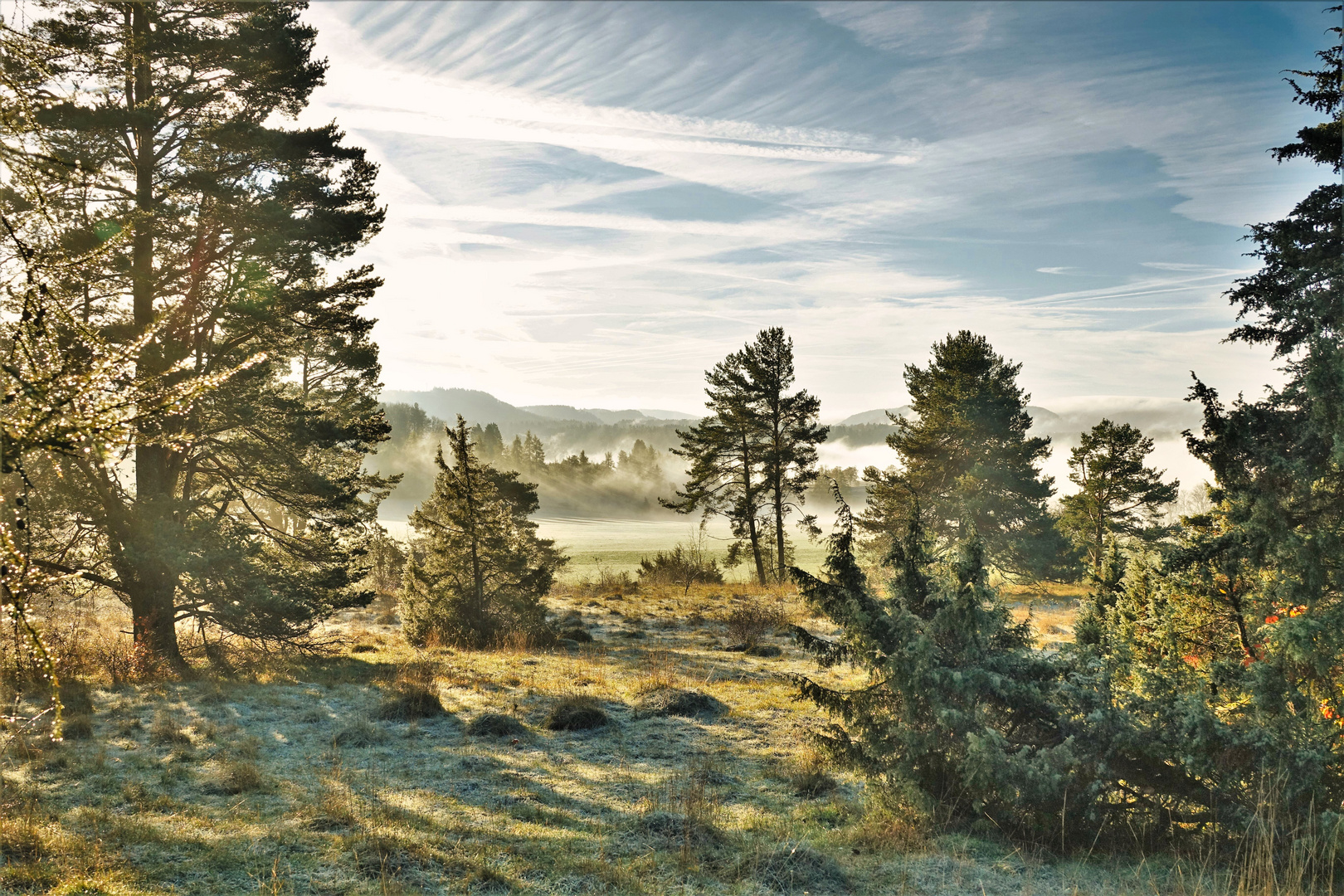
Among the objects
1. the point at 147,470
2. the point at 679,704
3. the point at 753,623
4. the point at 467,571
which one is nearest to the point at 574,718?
the point at 679,704

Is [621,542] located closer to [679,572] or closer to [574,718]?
[679,572]

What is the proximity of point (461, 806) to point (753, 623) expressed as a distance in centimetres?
1385

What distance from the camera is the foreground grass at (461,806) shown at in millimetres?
5508

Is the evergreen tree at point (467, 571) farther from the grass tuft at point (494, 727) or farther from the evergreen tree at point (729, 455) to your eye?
the evergreen tree at point (729, 455)

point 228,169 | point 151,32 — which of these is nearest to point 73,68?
point 151,32

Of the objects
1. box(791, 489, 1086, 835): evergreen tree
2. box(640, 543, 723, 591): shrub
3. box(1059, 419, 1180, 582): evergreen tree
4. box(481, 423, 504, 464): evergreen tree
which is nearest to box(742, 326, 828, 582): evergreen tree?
box(640, 543, 723, 591): shrub

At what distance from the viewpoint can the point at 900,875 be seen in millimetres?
5680

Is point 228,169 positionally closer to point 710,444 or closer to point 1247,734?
point 1247,734

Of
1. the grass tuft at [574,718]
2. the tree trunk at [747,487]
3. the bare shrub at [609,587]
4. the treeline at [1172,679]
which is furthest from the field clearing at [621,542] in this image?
the treeline at [1172,679]

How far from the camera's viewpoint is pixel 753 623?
20172 millimetres

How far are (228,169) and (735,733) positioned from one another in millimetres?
13216

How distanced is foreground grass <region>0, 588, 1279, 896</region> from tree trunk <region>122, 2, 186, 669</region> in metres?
1.48

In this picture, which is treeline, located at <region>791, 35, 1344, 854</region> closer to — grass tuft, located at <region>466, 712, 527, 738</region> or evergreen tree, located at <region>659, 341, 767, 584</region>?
grass tuft, located at <region>466, 712, 527, 738</region>

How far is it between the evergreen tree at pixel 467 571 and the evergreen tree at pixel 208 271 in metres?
3.66
